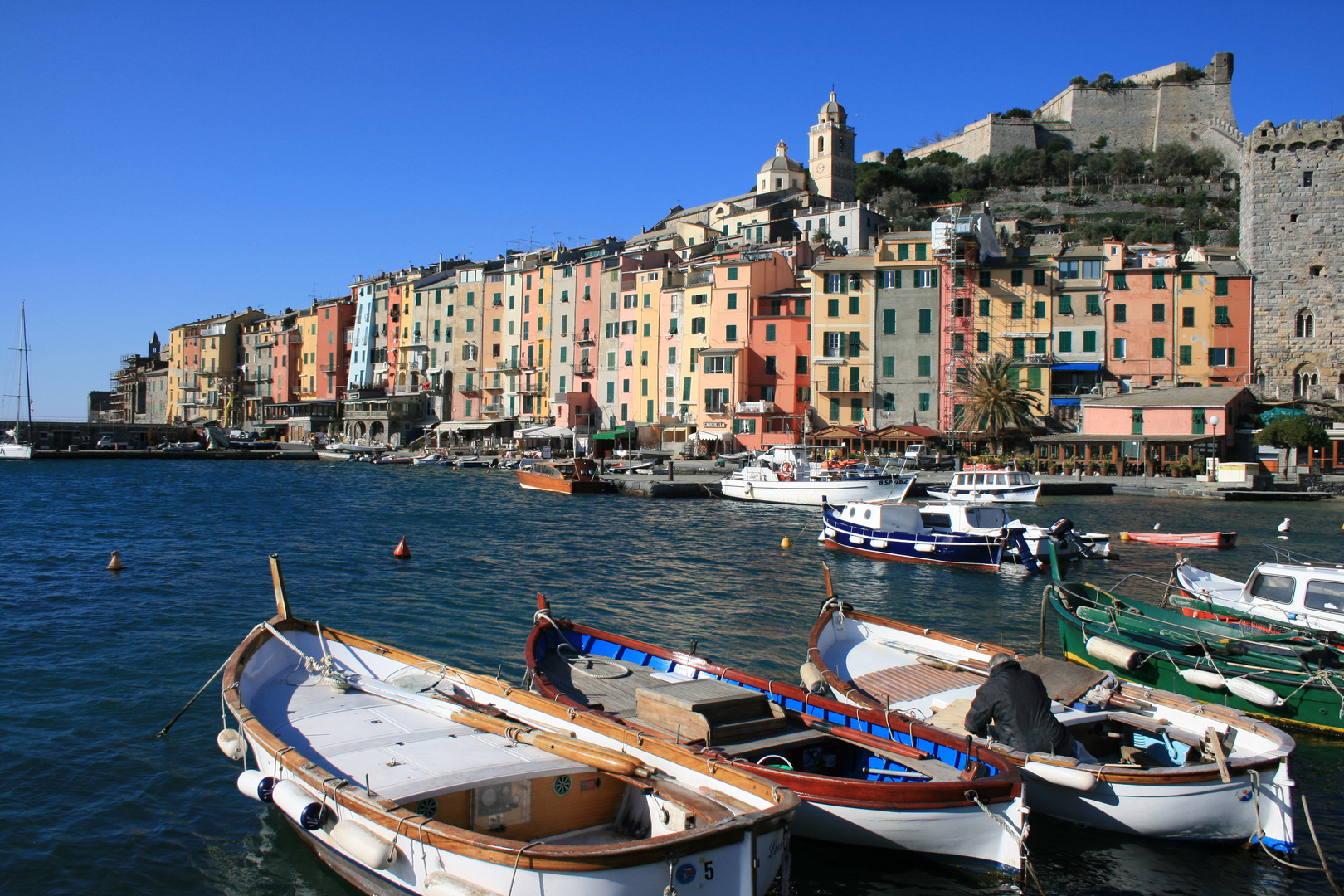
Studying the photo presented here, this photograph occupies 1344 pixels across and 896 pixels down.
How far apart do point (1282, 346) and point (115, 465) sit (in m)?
80.4

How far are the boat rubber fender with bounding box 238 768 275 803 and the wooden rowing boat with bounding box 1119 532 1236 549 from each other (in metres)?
28.2

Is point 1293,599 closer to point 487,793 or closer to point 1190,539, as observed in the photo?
point 487,793

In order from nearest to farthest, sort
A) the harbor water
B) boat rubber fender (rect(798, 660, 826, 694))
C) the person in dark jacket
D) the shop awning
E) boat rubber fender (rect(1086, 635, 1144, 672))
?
the harbor water < the person in dark jacket < boat rubber fender (rect(798, 660, 826, 694)) < boat rubber fender (rect(1086, 635, 1144, 672)) < the shop awning

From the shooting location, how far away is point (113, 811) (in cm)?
924

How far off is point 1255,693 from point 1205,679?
22.0 inches

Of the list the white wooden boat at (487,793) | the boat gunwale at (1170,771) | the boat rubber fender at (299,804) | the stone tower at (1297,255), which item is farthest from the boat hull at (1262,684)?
the stone tower at (1297,255)

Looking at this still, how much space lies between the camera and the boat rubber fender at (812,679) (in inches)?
404

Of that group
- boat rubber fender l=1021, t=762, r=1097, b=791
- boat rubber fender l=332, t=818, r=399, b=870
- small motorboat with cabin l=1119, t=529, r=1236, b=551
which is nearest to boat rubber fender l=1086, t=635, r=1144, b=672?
boat rubber fender l=1021, t=762, r=1097, b=791

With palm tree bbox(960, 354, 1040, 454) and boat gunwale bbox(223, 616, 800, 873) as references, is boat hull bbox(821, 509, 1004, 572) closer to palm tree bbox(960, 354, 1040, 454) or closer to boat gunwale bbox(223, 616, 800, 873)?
boat gunwale bbox(223, 616, 800, 873)

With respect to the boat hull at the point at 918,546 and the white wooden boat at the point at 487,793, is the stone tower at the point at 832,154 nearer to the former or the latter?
the boat hull at the point at 918,546

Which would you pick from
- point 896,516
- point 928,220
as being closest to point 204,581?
point 896,516

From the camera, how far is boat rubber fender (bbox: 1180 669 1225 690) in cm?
1155

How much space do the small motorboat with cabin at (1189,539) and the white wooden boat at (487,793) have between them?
2597 centimetres

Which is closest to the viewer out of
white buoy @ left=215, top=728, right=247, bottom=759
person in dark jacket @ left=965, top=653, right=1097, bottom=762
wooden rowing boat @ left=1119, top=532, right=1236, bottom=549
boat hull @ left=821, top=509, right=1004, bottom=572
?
person in dark jacket @ left=965, top=653, right=1097, bottom=762
